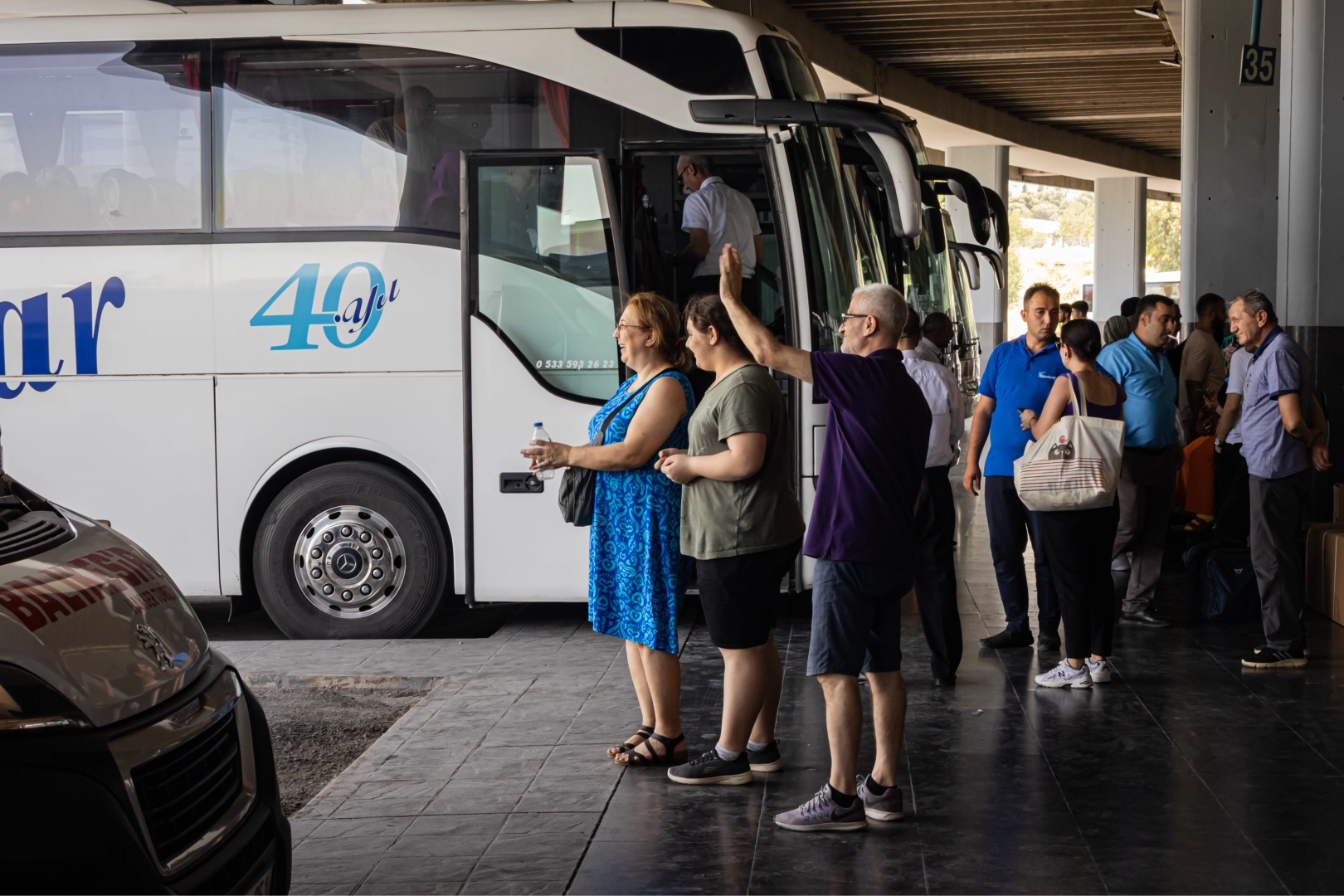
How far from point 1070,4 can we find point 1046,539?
1617 cm

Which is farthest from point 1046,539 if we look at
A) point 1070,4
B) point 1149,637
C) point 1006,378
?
point 1070,4

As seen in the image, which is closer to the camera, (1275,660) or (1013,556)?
(1275,660)

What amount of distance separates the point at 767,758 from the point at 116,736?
9.98ft

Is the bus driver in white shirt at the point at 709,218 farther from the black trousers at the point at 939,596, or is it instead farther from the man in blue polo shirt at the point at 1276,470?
the man in blue polo shirt at the point at 1276,470

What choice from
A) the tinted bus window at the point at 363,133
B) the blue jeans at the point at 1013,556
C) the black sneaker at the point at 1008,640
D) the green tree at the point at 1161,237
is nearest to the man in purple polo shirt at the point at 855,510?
the blue jeans at the point at 1013,556

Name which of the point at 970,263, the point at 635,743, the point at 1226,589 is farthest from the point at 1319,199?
the point at 970,263

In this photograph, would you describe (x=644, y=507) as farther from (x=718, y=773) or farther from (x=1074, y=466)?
(x=1074, y=466)

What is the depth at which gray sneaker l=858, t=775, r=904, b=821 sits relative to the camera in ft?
16.0

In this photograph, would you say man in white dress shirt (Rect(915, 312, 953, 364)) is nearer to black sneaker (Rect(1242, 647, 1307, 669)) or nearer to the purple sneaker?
black sneaker (Rect(1242, 647, 1307, 669))

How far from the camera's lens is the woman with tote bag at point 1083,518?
6664 millimetres

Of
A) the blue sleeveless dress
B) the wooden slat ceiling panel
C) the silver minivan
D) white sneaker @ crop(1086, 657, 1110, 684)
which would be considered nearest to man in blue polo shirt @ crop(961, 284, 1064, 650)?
white sneaker @ crop(1086, 657, 1110, 684)

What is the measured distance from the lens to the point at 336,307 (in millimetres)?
7988

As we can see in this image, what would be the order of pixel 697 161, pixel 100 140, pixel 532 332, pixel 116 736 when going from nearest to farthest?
pixel 116 736 → pixel 697 161 → pixel 532 332 → pixel 100 140

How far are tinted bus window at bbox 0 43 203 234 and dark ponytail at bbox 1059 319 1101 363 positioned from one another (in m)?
4.81
